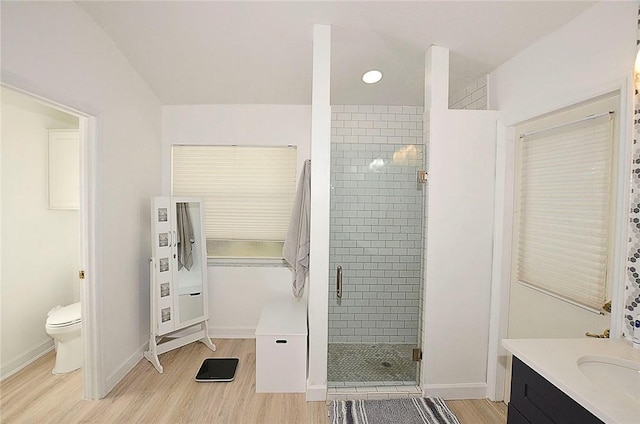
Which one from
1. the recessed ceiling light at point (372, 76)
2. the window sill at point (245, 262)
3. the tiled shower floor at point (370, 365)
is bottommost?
the tiled shower floor at point (370, 365)

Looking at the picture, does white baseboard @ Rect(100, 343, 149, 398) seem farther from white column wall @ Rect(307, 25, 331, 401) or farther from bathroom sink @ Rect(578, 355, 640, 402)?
bathroom sink @ Rect(578, 355, 640, 402)

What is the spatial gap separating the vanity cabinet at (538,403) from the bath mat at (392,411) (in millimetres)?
917

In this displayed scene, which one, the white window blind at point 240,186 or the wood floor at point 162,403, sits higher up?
the white window blind at point 240,186

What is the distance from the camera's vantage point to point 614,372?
4.66ft

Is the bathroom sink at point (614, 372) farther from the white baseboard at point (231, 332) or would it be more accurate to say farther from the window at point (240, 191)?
the white baseboard at point (231, 332)

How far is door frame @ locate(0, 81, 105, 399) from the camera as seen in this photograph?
248cm

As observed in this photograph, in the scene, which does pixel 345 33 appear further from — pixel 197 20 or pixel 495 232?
pixel 495 232

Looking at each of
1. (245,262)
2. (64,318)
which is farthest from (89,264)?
(245,262)

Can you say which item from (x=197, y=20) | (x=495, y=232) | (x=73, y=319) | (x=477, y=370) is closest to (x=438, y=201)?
(x=495, y=232)

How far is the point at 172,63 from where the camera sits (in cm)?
294

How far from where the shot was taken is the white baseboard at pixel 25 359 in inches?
110

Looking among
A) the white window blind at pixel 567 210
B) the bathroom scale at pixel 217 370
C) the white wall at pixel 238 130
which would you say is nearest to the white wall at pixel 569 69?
the white window blind at pixel 567 210

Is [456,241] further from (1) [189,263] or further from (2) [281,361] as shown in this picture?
(1) [189,263]

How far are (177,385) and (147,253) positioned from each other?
4.06ft
